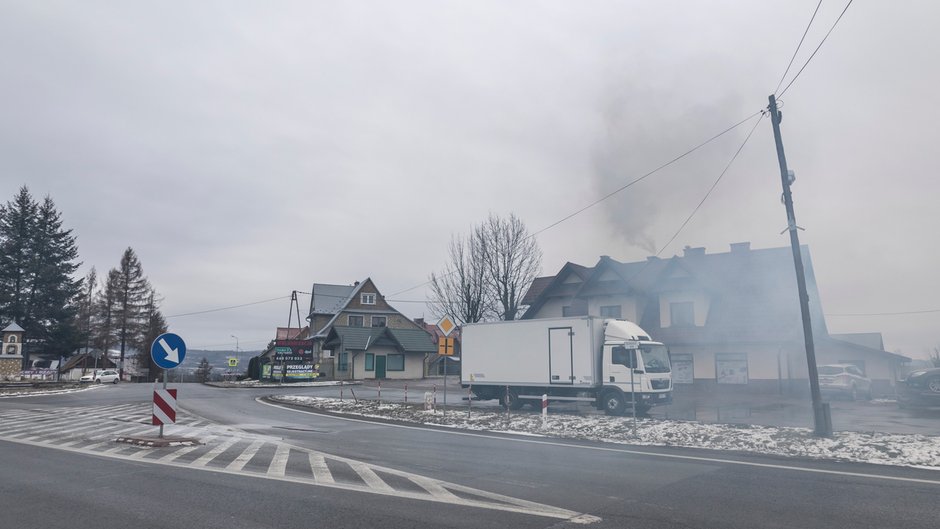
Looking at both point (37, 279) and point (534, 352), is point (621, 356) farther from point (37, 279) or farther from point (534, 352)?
point (37, 279)

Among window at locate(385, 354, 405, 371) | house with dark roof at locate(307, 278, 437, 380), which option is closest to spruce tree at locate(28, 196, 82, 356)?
house with dark roof at locate(307, 278, 437, 380)

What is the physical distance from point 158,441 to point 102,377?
4773cm

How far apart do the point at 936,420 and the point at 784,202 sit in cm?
947

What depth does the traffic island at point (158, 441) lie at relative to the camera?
40.4ft

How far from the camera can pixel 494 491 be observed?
7.97 meters

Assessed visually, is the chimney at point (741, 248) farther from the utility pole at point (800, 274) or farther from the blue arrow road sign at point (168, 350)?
the blue arrow road sign at point (168, 350)

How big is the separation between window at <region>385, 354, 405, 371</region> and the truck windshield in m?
38.3

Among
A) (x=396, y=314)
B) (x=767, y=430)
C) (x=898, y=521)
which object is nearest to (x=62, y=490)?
(x=898, y=521)

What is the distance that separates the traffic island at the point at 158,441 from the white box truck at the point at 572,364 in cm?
939

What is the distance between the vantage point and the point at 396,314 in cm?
6575

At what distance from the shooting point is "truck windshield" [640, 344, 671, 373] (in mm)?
20347

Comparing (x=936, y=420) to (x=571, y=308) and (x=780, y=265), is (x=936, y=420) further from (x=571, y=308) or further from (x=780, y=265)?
(x=571, y=308)

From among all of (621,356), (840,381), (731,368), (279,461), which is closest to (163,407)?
(279,461)

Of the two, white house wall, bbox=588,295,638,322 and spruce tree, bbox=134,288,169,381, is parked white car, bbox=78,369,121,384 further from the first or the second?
white house wall, bbox=588,295,638,322
